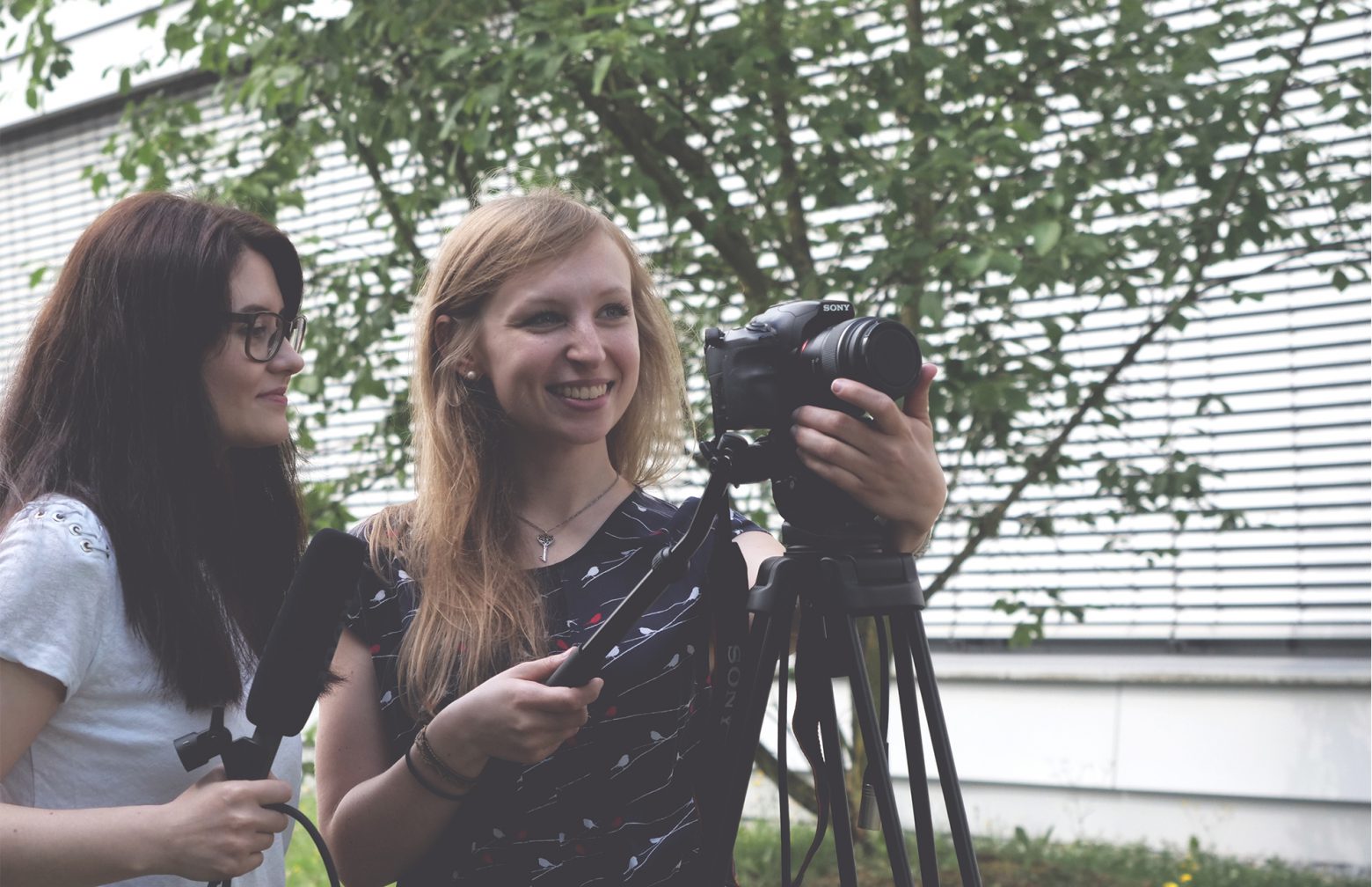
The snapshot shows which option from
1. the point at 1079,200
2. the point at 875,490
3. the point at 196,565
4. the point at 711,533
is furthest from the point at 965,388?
the point at 196,565

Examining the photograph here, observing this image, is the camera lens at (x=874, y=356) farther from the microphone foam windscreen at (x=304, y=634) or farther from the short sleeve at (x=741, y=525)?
the microphone foam windscreen at (x=304, y=634)

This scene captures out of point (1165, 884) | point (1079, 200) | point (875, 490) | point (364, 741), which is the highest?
point (1079, 200)

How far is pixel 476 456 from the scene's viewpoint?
5.73 ft

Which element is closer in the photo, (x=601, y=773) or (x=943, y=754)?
(x=943, y=754)

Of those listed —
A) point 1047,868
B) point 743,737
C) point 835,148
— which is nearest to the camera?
point 743,737

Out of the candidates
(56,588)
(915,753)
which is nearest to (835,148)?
(915,753)

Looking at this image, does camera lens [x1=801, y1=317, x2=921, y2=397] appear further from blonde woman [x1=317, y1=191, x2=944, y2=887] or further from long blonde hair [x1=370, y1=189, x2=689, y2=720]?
long blonde hair [x1=370, y1=189, x2=689, y2=720]

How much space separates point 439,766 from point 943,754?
1.86 feet

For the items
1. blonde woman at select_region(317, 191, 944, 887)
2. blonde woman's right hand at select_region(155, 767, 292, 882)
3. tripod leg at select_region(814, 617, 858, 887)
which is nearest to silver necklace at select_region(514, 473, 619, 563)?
blonde woman at select_region(317, 191, 944, 887)

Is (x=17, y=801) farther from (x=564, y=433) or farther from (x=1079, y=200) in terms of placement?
(x=1079, y=200)

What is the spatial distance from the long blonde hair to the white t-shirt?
30cm

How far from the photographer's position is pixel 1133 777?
4.71 m

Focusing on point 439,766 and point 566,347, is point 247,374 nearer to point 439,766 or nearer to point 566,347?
point 566,347

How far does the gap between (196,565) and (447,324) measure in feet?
1.59
